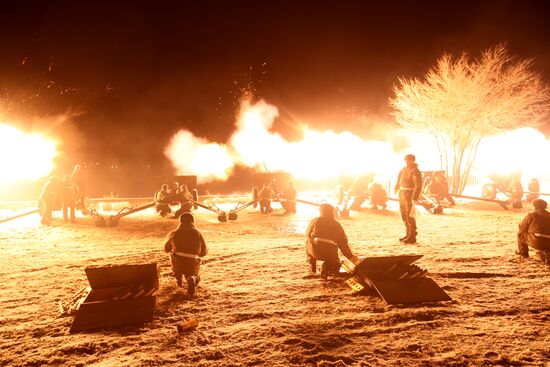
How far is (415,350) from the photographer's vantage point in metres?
3.63

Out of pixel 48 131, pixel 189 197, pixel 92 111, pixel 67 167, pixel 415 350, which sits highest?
pixel 92 111

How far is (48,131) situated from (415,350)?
29565 mm

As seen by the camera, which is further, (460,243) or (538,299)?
(460,243)

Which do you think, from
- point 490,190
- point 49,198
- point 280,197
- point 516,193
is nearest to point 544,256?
point 280,197

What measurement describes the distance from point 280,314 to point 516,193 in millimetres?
14676

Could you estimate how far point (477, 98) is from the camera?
1916 cm

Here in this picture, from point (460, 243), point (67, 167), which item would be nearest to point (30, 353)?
point (460, 243)

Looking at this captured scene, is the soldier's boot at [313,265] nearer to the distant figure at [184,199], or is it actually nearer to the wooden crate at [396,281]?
the wooden crate at [396,281]

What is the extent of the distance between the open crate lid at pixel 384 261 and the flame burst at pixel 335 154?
18141mm

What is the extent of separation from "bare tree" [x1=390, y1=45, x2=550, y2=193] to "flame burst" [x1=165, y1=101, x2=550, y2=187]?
301cm

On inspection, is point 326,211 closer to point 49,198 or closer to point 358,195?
point 358,195

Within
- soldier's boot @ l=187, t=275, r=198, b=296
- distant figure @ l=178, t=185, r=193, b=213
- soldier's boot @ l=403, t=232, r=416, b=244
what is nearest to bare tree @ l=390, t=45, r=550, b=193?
soldier's boot @ l=403, t=232, r=416, b=244

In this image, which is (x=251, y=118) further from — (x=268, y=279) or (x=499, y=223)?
(x=268, y=279)

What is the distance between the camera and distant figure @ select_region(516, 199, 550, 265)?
6438mm
